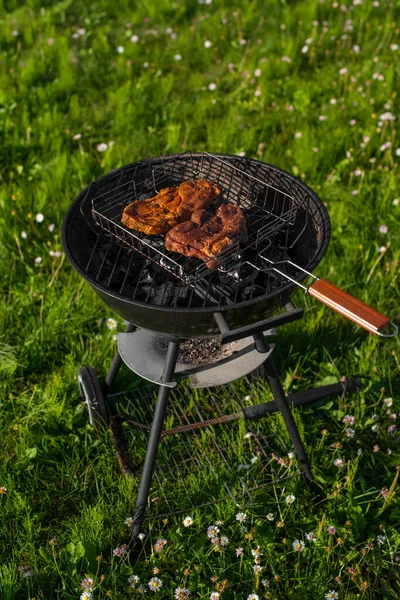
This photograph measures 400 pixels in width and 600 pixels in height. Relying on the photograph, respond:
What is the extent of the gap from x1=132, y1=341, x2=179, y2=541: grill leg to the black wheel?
582mm

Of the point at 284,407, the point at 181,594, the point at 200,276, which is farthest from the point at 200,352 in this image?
the point at 181,594

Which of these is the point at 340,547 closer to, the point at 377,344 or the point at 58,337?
the point at 377,344

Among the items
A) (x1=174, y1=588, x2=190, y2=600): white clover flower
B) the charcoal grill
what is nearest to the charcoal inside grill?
the charcoal grill

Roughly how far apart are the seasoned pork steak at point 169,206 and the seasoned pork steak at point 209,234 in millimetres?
59

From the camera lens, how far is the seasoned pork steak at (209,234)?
8.83 ft

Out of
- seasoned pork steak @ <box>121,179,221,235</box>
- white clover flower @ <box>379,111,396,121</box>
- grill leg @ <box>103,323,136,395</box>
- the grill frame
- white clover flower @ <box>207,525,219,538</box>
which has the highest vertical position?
seasoned pork steak @ <box>121,179,221,235</box>

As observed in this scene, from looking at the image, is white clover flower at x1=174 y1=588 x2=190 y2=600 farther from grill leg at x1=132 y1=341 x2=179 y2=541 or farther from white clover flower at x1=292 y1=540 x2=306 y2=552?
white clover flower at x1=292 y1=540 x2=306 y2=552

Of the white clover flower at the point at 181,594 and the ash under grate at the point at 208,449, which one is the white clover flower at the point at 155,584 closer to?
the white clover flower at the point at 181,594

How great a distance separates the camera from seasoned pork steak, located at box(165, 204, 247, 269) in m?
2.69

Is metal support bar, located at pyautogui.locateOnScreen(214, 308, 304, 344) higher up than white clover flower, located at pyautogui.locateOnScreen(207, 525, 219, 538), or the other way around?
metal support bar, located at pyautogui.locateOnScreen(214, 308, 304, 344)

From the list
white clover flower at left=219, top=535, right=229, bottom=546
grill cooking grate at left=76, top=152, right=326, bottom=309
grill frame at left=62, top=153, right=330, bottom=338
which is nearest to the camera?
grill frame at left=62, top=153, right=330, bottom=338

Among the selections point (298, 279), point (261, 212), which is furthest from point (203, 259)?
point (261, 212)

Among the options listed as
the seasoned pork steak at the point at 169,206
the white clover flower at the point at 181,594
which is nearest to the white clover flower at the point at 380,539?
the white clover flower at the point at 181,594

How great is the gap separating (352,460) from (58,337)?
182 centimetres
